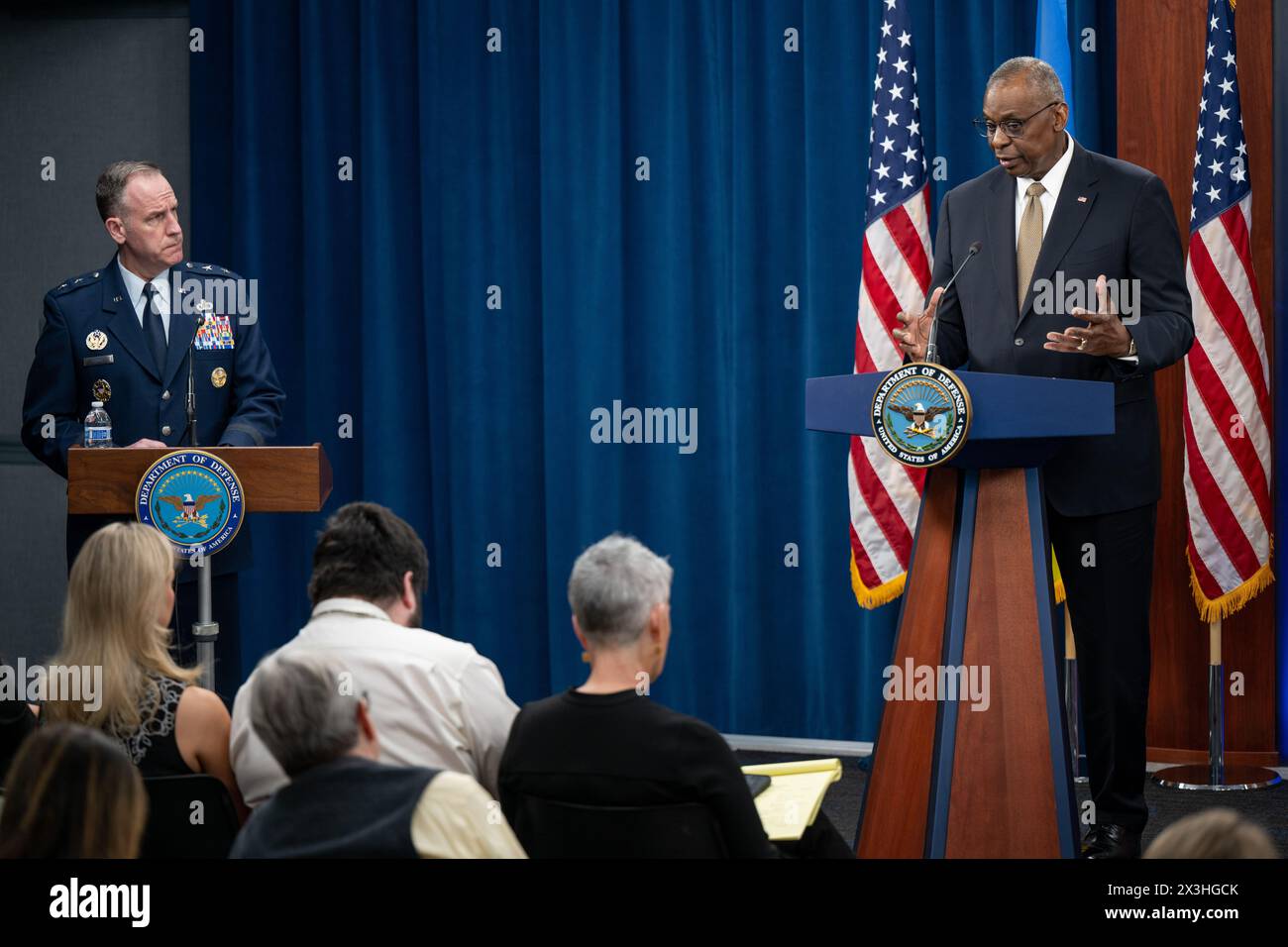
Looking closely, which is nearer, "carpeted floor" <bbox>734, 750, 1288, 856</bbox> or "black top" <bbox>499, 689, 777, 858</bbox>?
"black top" <bbox>499, 689, 777, 858</bbox>

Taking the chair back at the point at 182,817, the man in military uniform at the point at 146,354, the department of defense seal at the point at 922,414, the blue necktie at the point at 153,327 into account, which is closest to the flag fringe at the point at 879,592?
the department of defense seal at the point at 922,414

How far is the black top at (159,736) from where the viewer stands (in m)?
2.36

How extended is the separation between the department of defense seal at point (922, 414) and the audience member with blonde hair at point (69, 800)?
1702mm

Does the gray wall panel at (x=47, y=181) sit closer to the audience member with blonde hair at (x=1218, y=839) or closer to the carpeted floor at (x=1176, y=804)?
the carpeted floor at (x=1176, y=804)

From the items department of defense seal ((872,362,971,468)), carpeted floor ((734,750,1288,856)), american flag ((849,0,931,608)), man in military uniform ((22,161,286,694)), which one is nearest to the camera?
department of defense seal ((872,362,971,468))

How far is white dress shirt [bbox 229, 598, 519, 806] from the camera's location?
7.51 ft

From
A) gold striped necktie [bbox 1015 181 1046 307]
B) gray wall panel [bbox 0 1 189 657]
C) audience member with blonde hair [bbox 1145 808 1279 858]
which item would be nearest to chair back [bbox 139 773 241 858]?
audience member with blonde hair [bbox 1145 808 1279 858]

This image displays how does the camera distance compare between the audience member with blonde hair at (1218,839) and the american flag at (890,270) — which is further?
the american flag at (890,270)

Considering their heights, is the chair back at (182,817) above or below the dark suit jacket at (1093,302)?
below

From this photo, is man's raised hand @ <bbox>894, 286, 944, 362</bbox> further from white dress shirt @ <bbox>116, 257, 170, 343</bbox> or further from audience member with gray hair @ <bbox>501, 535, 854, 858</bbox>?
white dress shirt @ <bbox>116, 257, 170, 343</bbox>

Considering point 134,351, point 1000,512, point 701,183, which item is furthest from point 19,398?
point 1000,512

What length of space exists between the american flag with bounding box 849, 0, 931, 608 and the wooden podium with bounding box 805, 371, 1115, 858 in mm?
1740

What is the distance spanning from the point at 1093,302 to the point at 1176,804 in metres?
1.77
